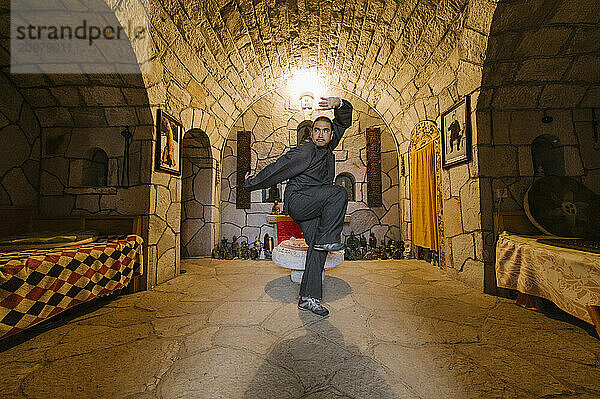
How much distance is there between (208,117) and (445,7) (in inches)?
163

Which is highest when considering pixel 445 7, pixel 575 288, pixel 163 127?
pixel 445 7

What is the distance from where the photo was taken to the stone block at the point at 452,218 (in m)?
3.69

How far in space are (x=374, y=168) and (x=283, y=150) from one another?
2.35 meters

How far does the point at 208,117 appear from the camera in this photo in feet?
16.3

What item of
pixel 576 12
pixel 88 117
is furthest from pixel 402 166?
pixel 88 117

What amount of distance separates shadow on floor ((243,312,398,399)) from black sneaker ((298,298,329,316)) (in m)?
0.41

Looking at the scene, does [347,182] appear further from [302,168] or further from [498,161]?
[302,168]

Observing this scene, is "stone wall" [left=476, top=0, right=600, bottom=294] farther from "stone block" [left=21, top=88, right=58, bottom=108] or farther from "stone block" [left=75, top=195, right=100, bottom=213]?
"stone block" [left=21, top=88, right=58, bottom=108]

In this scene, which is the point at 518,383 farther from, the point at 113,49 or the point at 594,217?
the point at 113,49

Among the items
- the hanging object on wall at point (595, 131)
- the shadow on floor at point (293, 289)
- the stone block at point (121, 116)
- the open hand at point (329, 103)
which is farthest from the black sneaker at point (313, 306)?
the hanging object on wall at point (595, 131)

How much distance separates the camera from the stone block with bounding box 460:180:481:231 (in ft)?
10.8

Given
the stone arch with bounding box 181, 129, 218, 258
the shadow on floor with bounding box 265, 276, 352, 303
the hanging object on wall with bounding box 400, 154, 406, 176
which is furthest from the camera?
the hanging object on wall with bounding box 400, 154, 406, 176

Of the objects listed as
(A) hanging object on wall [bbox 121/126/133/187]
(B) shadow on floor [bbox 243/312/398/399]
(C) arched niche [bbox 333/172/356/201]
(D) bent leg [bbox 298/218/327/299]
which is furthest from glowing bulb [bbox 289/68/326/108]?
(B) shadow on floor [bbox 243/312/398/399]

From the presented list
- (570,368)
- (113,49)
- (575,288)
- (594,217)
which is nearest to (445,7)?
(594,217)
